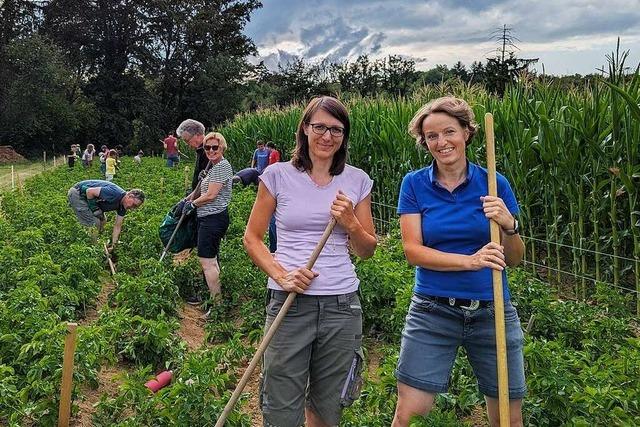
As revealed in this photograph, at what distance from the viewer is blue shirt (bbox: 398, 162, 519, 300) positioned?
251 centimetres

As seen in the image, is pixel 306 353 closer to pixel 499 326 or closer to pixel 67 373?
pixel 499 326

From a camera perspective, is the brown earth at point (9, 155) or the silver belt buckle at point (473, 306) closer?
the silver belt buckle at point (473, 306)

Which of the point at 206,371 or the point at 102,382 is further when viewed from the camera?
the point at 102,382

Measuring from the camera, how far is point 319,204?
267 cm

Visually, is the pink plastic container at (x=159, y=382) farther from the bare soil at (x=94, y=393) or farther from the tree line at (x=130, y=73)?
the tree line at (x=130, y=73)

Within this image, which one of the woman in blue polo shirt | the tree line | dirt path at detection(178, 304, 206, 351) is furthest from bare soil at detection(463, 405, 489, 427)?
the tree line

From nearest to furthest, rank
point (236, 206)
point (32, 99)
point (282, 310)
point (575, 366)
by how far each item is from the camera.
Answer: point (282, 310) < point (575, 366) < point (236, 206) < point (32, 99)

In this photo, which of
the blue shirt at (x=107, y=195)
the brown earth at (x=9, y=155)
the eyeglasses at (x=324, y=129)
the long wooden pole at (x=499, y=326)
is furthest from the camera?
the brown earth at (x=9, y=155)

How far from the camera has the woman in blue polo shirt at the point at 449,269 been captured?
8.23 ft

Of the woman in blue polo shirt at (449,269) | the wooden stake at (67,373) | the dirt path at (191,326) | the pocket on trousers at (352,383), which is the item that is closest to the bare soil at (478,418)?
the woman in blue polo shirt at (449,269)

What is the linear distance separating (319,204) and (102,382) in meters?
2.96

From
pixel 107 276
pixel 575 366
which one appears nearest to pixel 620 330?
pixel 575 366

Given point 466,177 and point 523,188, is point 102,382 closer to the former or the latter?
point 466,177

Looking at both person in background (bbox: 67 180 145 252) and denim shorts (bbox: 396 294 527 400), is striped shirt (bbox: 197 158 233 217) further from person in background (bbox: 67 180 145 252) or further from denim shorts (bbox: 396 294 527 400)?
denim shorts (bbox: 396 294 527 400)
